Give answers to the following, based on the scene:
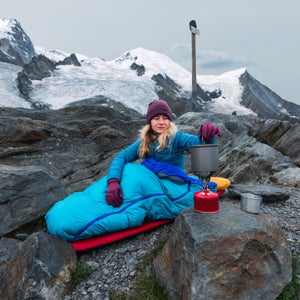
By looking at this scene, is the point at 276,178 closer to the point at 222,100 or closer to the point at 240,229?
the point at 240,229

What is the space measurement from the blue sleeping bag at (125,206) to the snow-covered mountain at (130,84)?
71.3ft

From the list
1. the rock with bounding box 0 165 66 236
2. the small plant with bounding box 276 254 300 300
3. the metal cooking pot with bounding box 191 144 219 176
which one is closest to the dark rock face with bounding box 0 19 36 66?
the rock with bounding box 0 165 66 236

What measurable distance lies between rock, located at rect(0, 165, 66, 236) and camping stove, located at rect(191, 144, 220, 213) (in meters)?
2.28

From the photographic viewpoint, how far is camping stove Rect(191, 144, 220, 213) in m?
2.87

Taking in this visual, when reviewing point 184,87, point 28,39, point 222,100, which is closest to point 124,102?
point 184,87

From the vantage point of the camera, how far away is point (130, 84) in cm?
2989

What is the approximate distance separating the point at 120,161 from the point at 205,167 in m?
1.35

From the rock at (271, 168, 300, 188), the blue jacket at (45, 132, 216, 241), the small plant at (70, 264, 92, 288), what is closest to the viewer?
the small plant at (70, 264, 92, 288)

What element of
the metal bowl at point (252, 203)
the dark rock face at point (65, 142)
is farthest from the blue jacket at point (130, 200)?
the dark rock face at point (65, 142)

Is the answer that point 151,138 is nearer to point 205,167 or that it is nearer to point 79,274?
point 205,167

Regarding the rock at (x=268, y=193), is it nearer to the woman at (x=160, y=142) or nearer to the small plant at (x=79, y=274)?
the woman at (x=160, y=142)

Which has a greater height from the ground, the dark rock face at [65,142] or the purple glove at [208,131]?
the purple glove at [208,131]

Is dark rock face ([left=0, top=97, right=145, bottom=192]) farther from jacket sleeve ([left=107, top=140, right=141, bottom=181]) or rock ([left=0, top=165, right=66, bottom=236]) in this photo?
jacket sleeve ([left=107, top=140, right=141, bottom=181])

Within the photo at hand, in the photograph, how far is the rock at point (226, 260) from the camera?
241cm
